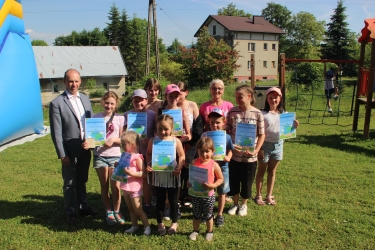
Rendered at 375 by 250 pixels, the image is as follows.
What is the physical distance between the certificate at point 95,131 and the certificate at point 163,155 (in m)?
0.75

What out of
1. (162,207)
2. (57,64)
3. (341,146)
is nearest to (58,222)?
(162,207)

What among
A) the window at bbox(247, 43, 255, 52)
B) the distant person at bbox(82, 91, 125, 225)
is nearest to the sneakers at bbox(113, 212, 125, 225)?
the distant person at bbox(82, 91, 125, 225)

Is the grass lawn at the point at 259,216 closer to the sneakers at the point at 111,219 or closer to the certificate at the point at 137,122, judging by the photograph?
the sneakers at the point at 111,219

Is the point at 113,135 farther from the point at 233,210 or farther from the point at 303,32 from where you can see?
the point at 303,32

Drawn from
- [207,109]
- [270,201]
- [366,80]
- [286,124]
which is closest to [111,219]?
[207,109]

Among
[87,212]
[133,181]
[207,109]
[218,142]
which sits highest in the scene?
[207,109]

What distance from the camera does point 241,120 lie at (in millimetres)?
4426

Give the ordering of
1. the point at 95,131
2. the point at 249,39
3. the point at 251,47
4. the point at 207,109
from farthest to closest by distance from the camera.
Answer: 1. the point at 251,47
2. the point at 249,39
3. the point at 207,109
4. the point at 95,131

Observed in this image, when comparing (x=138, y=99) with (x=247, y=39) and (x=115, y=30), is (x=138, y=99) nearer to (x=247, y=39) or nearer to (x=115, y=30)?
(x=247, y=39)

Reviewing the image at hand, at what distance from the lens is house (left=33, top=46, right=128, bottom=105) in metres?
32.1

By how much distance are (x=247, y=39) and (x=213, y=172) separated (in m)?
46.3

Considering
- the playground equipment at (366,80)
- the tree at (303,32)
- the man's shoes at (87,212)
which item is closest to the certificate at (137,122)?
the man's shoes at (87,212)

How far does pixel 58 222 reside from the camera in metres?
4.72

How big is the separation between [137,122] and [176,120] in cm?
51
